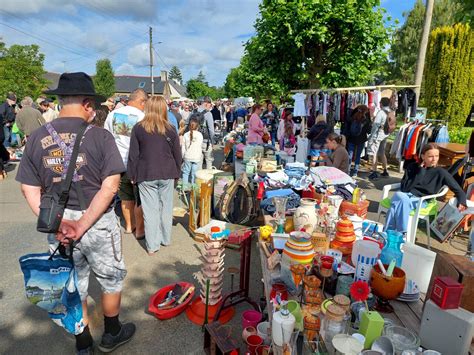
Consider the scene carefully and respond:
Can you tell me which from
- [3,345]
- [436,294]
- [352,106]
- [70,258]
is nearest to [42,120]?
[3,345]

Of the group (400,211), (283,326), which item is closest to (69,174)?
(283,326)

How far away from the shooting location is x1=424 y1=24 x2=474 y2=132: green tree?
35.1 feet

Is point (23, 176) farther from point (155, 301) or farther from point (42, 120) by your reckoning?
point (42, 120)

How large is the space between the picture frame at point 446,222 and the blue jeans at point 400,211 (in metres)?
0.61

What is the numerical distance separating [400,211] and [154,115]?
11.2 ft

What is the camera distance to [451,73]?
10859 millimetres

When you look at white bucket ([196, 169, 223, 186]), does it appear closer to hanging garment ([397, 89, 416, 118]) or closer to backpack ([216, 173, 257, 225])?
backpack ([216, 173, 257, 225])

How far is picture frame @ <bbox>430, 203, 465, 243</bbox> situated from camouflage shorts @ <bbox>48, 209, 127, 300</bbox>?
4.37 m

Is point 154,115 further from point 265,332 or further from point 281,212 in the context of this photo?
point 265,332

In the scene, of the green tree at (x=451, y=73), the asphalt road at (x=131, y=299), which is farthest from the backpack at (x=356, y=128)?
the green tree at (x=451, y=73)

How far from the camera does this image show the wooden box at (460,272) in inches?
55.3

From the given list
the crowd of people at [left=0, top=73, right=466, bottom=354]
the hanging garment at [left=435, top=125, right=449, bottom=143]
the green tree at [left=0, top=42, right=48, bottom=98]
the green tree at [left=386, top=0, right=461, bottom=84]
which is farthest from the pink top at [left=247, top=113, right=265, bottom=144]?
the green tree at [left=0, top=42, right=48, bottom=98]

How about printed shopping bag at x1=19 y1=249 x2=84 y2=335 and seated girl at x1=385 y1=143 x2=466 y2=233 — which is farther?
seated girl at x1=385 y1=143 x2=466 y2=233

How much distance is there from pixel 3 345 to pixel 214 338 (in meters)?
1.91
